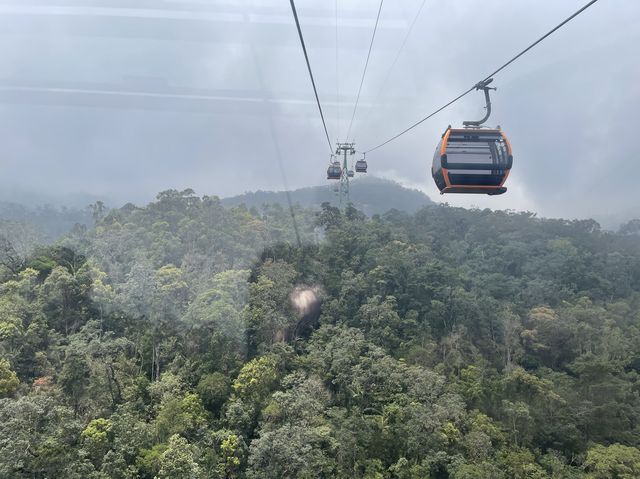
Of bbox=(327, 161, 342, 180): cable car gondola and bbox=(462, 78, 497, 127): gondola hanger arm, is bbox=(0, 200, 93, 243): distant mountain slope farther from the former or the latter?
bbox=(462, 78, 497, 127): gondola hanger arm

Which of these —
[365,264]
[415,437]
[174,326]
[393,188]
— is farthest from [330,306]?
[393,188]

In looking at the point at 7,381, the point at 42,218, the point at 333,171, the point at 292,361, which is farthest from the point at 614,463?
the point at 42,218

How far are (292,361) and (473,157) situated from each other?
35.4 feet

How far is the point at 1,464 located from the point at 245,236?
14.2m

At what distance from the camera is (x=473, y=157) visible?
519cm

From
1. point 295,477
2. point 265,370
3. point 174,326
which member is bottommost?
point 295,477

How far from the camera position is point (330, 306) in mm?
18734

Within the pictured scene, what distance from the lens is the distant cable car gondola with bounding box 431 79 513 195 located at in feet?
17.0

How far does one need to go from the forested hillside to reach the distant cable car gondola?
24.0 ft

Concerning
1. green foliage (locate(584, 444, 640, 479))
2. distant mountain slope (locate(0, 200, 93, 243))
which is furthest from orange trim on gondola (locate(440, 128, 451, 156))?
distant mountain slope (locate(0, 200, 93, 243))

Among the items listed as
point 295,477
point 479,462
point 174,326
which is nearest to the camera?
point 295,477

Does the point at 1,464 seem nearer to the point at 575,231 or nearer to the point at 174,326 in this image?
the point at 174,326

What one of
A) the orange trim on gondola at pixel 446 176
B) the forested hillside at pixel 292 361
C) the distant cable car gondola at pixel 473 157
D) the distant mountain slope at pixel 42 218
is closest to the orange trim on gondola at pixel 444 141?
the distant cable car gondola at pixel 473 157

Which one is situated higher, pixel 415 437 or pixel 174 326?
pixel 174 326
